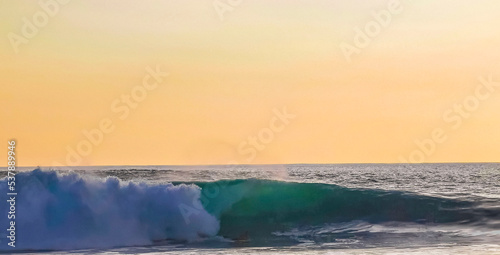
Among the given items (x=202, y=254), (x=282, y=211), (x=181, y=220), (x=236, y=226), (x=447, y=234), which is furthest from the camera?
(x=282, y=211)

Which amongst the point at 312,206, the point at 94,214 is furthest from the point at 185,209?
the point at 312,206

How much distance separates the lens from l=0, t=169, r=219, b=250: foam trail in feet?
52.9

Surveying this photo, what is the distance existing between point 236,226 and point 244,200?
2.06 m

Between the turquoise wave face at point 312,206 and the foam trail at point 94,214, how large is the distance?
1.27 m

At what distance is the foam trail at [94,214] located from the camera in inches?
634

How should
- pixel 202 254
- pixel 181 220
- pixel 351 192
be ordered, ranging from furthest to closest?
1. pixel 351 192
2. pixel 181 220
3. pixel 202 254

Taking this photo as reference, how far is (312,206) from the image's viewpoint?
21.2 metres

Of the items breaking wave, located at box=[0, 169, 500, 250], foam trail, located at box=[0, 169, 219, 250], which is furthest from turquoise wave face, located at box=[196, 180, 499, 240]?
foam trail, located at box=[0, 169, 219, 250]

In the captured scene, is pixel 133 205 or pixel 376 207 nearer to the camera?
pixel 133 205

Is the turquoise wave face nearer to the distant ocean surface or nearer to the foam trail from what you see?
the distant ocean surface

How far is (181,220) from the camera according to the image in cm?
1772

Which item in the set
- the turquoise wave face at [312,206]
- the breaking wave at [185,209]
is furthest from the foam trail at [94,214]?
the turquoise wave face at [312,206]

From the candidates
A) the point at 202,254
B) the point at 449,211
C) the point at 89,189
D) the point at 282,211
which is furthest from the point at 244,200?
the point at 202,254

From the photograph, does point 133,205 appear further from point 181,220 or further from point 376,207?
point 376,207
